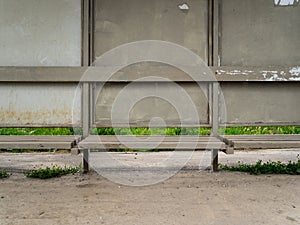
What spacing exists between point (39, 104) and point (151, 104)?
1.06 metres

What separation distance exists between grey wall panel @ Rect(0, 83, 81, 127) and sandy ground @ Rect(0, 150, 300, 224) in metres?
0.53

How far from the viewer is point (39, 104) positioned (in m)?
3.63

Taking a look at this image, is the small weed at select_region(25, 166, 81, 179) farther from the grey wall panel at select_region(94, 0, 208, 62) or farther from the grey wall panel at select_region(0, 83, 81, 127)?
the grey wall panel at select_region(94, 0, 208, 62)

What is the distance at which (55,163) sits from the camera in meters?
4.40

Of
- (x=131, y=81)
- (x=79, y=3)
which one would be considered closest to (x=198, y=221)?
(x=131, y=81)

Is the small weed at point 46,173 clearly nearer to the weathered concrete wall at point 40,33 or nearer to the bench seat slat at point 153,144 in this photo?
the bench seat slat at point 153,144

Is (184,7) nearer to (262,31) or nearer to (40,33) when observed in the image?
(262,31)

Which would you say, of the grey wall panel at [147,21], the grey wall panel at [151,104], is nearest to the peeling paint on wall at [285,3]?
the grey wall panel at [147,21]

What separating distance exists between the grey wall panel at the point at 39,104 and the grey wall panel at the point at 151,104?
0.84ft

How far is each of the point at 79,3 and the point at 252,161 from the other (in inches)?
103

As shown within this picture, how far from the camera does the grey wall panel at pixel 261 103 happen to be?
366cm

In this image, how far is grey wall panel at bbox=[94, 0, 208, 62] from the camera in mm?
3658

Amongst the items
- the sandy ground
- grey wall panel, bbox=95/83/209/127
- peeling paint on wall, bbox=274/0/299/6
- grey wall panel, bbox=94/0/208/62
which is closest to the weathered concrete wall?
grey wall panel, bbox=94/0/208/62

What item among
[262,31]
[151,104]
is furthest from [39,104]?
[262,31]
